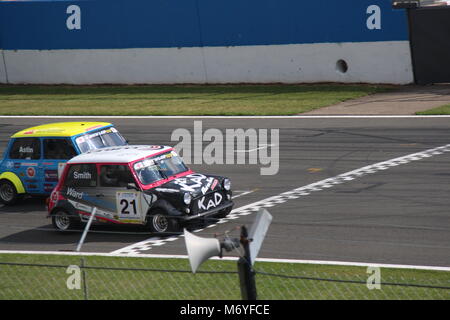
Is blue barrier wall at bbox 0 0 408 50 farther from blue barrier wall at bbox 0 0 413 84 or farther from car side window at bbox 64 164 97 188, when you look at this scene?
car side window at bbox 64 164 97 188

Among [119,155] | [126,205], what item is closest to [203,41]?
[119,155]

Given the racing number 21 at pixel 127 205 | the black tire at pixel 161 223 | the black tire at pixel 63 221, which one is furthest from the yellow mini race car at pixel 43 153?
the black tire at pixel 161 223

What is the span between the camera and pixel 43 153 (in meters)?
17.4

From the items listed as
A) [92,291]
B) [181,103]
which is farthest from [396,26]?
[92,291]

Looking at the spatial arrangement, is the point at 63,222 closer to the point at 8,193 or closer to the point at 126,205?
the point at 126,205

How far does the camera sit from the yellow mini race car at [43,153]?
17141 mm

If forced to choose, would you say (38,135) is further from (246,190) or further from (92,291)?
(92,291)

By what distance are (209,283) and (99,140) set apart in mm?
7387

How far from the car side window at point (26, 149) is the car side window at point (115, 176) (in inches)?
120

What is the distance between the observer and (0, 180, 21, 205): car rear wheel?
17531 millimetres

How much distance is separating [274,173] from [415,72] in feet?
48.3

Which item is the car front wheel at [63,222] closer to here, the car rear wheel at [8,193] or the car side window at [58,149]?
the car side window at [58,149]

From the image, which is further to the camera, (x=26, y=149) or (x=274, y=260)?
(x=26, y=149)
